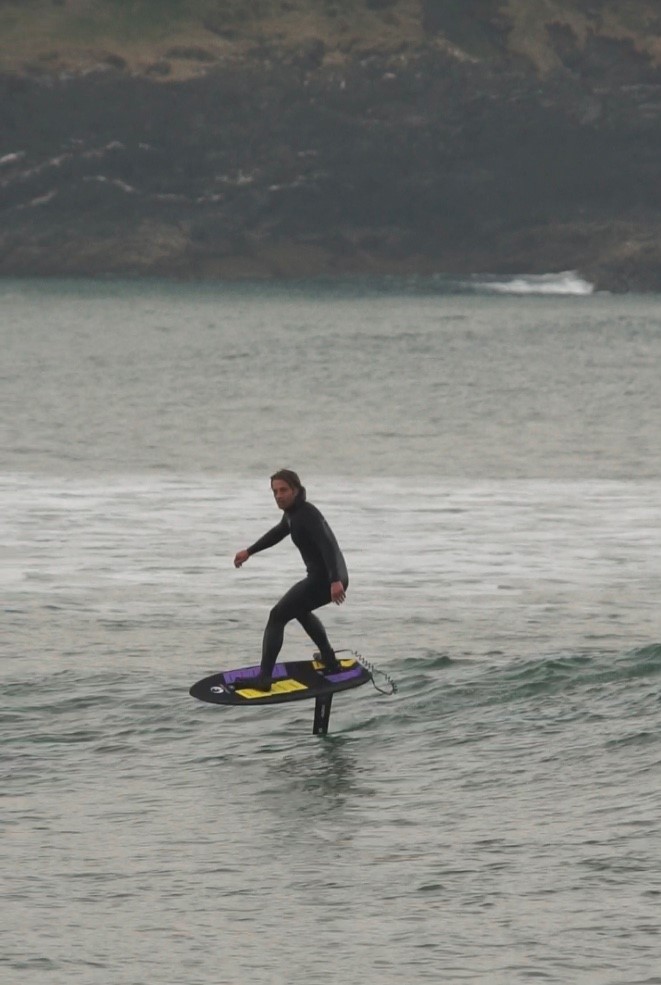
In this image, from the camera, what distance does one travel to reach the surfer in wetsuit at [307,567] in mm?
16406

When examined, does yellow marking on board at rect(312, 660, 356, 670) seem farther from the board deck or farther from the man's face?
the man's face

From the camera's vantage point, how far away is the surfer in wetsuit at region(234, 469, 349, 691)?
16406mm

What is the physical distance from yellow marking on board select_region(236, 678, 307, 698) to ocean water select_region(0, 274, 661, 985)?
760 mm

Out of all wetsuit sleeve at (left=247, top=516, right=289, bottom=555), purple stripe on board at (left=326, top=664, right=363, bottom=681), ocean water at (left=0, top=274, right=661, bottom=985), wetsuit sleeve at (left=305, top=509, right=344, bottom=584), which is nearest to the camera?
ocean water at (left=0, top=274, right=661, bottom=985)

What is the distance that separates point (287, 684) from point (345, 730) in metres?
1.79

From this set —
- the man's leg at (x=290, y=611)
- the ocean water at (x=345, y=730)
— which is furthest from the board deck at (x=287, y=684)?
the ocean water at (x=345, y=730)

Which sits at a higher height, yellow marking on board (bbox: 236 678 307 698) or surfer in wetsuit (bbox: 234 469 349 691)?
surfer in wetsuit (bbox: 234 469 349 691)

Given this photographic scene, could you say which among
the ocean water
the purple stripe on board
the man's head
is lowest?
the ocean water

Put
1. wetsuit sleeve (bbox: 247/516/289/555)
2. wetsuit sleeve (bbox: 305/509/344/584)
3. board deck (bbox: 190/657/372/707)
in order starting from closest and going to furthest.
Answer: wetsuit sleeve (bbox: 305/509/344/584), wetsuit sleeve (bbox: 247/516/289/555), board deck (bbox: 190/657/372/707)

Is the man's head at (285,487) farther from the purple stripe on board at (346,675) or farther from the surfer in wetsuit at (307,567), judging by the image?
the purple stripe on board at (346,675)

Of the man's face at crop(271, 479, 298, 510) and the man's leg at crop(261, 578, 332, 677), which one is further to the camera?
the man's leg at crop(261, 578, 332, 677)

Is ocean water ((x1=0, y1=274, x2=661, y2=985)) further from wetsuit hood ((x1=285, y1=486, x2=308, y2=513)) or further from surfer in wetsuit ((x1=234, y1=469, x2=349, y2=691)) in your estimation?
wetsuit hood ((x1=285, y1=486, x2=308, y2=513))

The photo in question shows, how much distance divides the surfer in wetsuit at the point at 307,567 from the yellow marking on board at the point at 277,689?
0.24ft

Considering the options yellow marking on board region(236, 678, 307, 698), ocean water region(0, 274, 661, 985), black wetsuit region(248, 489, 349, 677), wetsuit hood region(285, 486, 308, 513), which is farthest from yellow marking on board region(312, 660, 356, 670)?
wetsuit hood region(285, 486, 308, 513)
